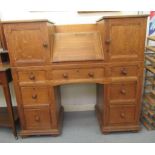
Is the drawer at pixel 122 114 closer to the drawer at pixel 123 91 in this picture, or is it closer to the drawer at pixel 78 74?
the drawer at pixel 123 91

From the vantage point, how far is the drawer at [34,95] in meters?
1.63

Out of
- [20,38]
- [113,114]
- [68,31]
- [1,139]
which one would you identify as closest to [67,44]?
[68,31]

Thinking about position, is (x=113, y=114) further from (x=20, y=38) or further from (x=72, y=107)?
(x=20, y=38)

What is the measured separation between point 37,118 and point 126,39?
4.02 ft

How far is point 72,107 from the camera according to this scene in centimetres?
232

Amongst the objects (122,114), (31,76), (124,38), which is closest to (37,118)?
(31,76)

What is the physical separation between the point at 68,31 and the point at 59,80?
0.64m

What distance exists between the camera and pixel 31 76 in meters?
1.57

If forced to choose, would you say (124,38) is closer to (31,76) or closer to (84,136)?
(31,76)

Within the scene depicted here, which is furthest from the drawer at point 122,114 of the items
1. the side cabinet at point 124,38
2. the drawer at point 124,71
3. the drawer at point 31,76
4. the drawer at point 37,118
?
the drawer at point 31,76

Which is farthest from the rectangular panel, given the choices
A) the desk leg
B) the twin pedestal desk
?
the desk leg

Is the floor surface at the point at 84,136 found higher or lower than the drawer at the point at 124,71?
lower

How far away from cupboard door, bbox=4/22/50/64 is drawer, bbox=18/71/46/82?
0.11m

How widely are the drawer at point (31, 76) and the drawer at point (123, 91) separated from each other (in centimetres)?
71
